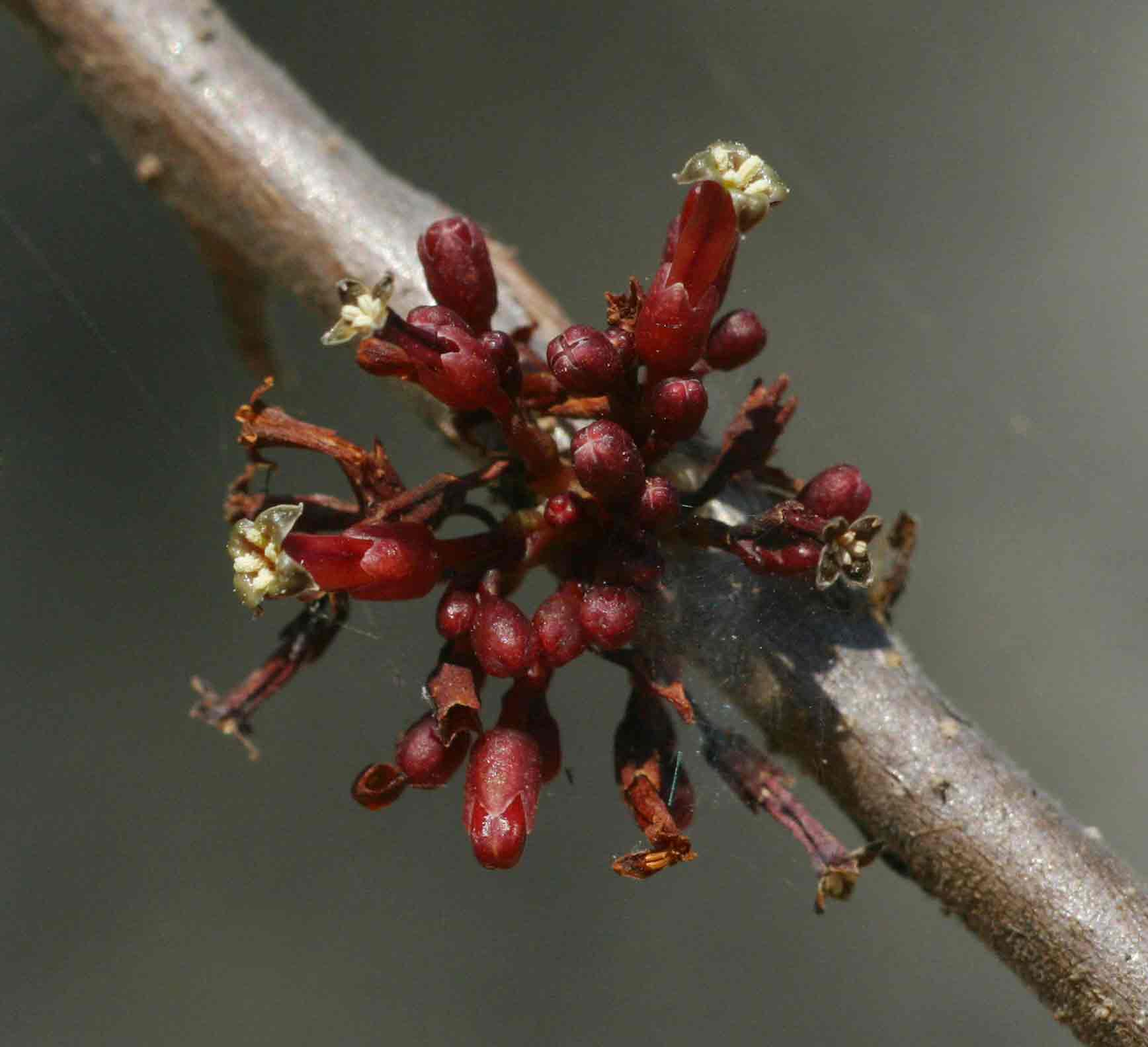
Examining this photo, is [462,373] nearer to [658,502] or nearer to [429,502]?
[429,502]

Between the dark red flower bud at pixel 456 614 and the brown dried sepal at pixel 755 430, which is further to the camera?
the brown dried sepal at pixel 755 430

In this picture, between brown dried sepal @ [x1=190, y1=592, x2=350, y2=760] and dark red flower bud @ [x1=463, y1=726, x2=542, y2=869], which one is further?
brown dried sepal @ [x1=190, y1=592, x2=350, y2=760]

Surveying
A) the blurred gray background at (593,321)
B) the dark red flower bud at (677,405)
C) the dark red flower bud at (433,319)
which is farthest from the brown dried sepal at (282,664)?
the blurred gray background at (593,321)

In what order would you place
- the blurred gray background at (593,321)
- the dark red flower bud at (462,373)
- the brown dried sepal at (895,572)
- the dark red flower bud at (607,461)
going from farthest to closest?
the blurred gray background at (593,321) < the brown dried sepal at (895,572) < the dark red flower bud at (462,373) < the dark red flower bud at (607,461)

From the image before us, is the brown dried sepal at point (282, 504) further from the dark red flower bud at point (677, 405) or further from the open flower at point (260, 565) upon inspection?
the dark red flower bud at point (677, 405)

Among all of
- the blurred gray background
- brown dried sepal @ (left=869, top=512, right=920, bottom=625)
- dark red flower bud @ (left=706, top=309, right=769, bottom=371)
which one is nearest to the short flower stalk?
dark red flower bud @ (left=706, top=309, right=769, bottom=371)

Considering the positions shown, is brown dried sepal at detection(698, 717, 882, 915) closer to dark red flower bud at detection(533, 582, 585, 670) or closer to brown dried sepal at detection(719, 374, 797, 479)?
dark red flower bud at detection(533, 582, 585, 670)
